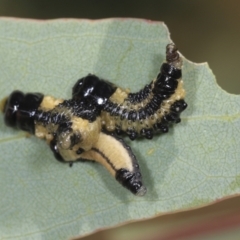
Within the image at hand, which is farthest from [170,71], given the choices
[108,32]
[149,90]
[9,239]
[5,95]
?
[9,239]

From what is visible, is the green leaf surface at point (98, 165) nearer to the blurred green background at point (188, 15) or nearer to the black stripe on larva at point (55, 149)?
the black stripe on larva at point (55, 149)

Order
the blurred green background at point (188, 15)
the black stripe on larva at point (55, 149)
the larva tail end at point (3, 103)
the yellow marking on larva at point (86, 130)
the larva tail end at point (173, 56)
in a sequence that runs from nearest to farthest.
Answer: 1. the larva tail end at point (173, 56)
2. the yellow marking on larva at point (86, 130)
3. the black stripe on larva at point (55, 149)
4. the larva tail end at point (3, 103)
5. the blurred green background at point (188, 15)

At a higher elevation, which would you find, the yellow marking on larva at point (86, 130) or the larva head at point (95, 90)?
the larva head at point (95, 90)

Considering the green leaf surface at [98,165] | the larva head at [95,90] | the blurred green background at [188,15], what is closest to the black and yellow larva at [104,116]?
the larva head at [95,90]

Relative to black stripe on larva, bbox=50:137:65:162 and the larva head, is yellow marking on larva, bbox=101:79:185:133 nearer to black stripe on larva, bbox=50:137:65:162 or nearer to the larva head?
the larva head

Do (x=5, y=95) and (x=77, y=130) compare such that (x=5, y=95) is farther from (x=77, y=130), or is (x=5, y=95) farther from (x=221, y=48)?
(x=221, y=48)

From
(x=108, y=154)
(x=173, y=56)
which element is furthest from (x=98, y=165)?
(x=173, y=56)

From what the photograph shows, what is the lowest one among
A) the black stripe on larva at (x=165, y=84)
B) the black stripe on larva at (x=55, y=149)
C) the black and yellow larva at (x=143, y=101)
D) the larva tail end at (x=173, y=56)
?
the black stripe on larva at (x=55, y=149)

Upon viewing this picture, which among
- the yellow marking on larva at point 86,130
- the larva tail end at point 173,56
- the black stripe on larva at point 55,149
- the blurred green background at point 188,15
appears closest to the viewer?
the larva tail end at point 173,56
